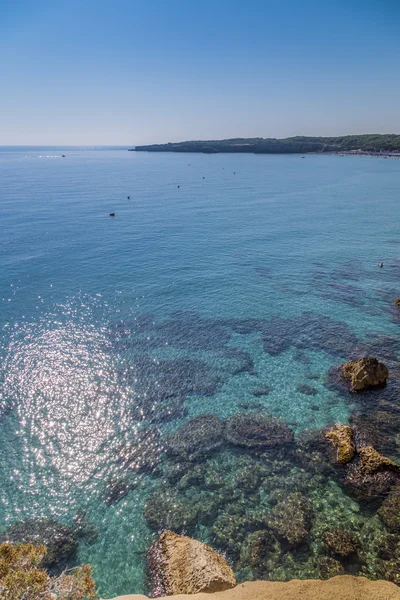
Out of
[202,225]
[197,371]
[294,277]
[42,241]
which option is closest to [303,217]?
[202,225]

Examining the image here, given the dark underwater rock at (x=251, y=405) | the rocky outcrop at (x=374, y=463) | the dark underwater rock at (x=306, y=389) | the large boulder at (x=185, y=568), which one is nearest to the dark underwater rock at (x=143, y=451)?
the large boulder at (x=185, y=568)

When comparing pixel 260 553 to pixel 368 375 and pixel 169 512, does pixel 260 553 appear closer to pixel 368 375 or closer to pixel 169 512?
pixel 169 512

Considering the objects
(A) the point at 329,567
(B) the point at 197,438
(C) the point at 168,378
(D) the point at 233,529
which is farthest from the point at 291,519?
(C) the point at 168,378

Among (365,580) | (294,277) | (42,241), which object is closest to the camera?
(365,580)

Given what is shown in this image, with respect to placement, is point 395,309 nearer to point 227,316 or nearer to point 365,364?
point 365,364

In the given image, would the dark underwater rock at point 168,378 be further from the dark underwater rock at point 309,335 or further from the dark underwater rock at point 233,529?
the dark underwater rock at point 233,529
